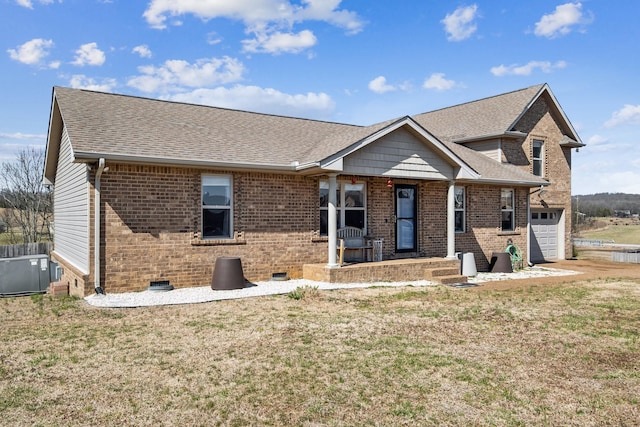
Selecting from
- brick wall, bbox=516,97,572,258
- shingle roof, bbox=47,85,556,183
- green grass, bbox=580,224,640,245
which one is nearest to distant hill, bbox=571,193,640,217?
green grass, bbox=580,224,640,245

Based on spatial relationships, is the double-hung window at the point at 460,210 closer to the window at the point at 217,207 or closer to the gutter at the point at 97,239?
the window at the point at 217,207

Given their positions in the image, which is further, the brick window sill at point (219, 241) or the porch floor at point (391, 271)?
the porch floor at point (391, 271)

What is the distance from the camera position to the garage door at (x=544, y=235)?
20922 mm

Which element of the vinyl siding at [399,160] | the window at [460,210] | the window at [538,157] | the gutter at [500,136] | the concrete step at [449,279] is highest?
the gutter at [500,136]

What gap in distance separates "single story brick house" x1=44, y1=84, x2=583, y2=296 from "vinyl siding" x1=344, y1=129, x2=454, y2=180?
0.11ft

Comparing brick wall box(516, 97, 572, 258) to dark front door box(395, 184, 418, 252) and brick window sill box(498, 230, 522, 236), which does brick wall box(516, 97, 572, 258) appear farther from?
dark front door box(395, 184, 418, 252)

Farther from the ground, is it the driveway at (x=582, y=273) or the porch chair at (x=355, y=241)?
the porch chair at (x=355, y=241)

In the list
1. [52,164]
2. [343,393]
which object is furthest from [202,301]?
[52,164]

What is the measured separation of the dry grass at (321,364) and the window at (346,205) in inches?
167

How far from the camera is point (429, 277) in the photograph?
13516 millimetres

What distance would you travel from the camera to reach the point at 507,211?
57.8ft

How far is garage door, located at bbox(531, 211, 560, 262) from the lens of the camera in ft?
68.6

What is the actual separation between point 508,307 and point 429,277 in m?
3.85

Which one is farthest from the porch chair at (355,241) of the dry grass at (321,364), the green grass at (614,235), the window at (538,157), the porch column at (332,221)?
the green grass at (614,235)
